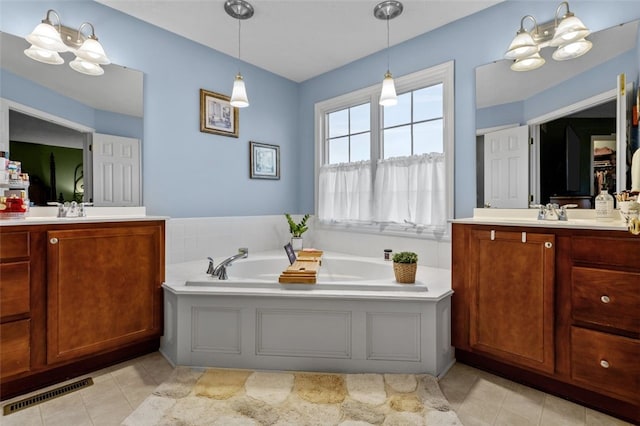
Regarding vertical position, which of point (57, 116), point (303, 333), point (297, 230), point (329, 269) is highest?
point (57, 116)

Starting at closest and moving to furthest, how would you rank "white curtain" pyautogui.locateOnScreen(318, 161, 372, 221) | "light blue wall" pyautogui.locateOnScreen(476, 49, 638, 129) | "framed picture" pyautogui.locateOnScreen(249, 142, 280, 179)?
"light blue wall" pyautogui.locateOnScreen(476, 49, 638, 129), "white curtain" pyautogui.locateOnScreen(318, 161, 372, 221), "framed picture" pyautogui.locateOnScreen(249, 142, 280, 179)

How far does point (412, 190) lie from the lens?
9.53ft

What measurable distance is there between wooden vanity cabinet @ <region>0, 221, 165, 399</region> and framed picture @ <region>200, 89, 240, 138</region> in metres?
1.20

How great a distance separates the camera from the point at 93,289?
199 cm

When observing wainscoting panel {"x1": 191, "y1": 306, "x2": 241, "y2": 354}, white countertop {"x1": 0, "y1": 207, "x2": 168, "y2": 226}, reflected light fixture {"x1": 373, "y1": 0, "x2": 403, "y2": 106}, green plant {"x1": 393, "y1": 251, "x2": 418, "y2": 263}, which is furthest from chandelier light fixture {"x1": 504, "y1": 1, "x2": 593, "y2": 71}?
white countertop {"x1": 0, "y1": 207, "x2": 168, "y2": 226}

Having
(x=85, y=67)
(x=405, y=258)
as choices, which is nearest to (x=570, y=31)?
(x=405, y=258)

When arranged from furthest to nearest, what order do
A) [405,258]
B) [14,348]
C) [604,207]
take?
[405,258] < [604,207] < [14,348]

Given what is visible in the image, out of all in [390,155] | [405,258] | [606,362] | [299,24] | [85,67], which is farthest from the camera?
[390,155]

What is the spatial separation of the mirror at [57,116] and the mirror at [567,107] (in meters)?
2.89

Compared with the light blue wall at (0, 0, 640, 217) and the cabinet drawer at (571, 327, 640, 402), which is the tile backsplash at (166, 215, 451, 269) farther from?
the cabinet drawer at (571, 327, 640, 402)

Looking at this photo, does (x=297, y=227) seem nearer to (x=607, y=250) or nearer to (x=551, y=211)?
(x=551, y=211)

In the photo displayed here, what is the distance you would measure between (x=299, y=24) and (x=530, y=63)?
1.78m

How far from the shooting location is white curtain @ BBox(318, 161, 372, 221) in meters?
3.29

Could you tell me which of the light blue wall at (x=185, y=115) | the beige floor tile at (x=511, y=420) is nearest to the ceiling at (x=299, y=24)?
the light blue wall at (x=185, y=115)
